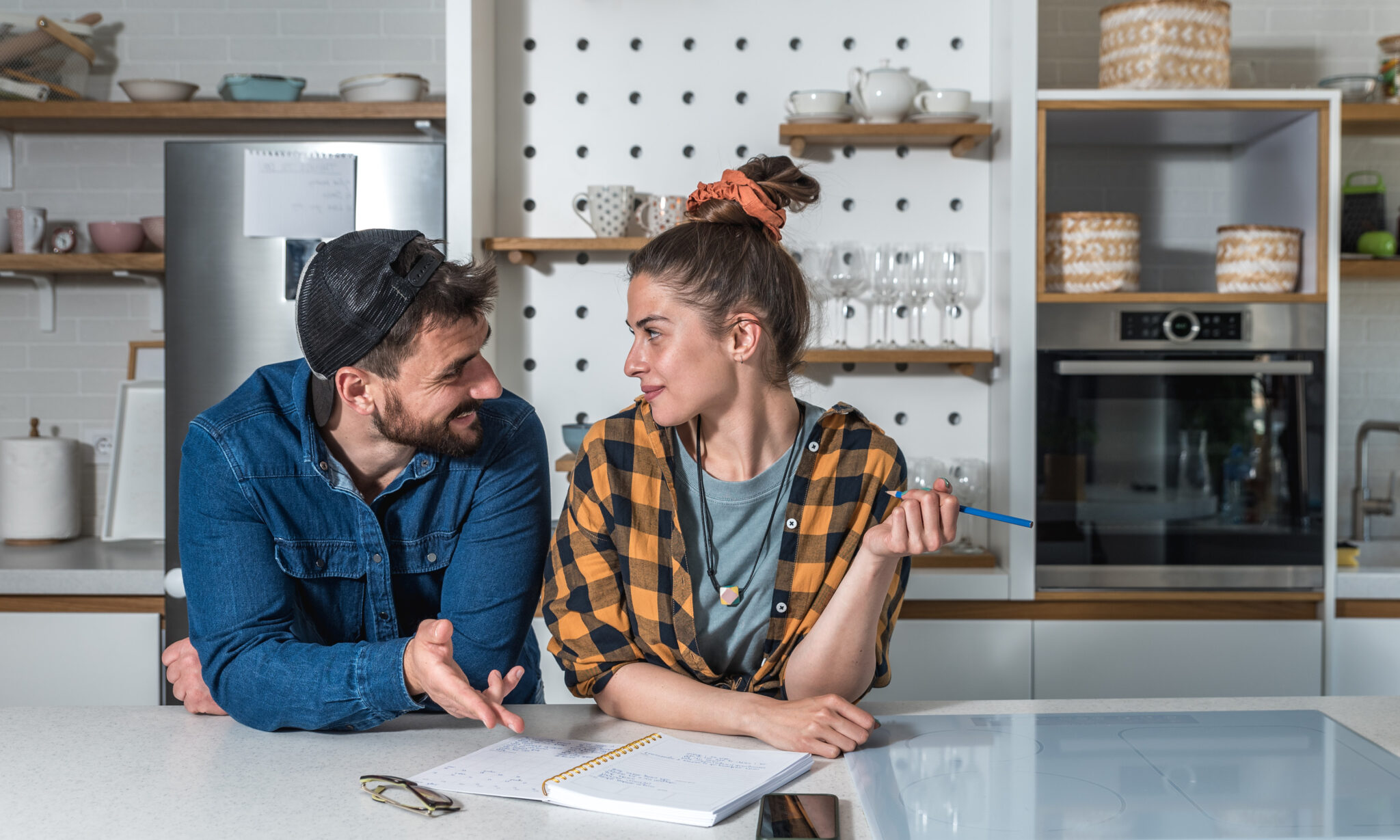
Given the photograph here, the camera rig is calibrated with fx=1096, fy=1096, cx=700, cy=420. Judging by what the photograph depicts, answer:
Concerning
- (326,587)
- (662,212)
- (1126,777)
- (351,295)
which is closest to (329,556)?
(326,587)

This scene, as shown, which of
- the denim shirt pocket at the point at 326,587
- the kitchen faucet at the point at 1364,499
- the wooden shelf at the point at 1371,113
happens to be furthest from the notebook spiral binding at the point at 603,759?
the kitchen faucet at the point at 1364,499

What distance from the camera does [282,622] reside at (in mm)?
1271

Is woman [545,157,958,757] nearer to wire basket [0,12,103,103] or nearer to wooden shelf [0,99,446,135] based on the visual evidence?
wooden shelf [0,99,446,135]

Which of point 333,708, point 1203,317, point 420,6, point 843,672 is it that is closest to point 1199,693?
point 1203,317

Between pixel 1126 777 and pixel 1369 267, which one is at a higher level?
pixel 1369 267

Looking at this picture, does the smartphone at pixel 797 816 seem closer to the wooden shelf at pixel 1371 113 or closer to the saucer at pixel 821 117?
the saucer at pixel 821 117

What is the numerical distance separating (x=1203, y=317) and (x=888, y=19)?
1.01m

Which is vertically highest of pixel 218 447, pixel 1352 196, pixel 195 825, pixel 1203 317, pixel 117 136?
pixel 117 136

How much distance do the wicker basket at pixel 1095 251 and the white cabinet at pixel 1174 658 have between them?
0.74 meters

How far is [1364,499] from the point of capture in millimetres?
2854

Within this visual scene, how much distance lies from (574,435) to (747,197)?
1.17 metres

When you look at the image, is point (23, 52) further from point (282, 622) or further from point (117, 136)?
point (282, 622)

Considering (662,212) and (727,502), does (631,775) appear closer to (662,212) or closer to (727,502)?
(727,502)

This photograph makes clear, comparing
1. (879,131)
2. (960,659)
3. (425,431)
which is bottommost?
(960,659)
